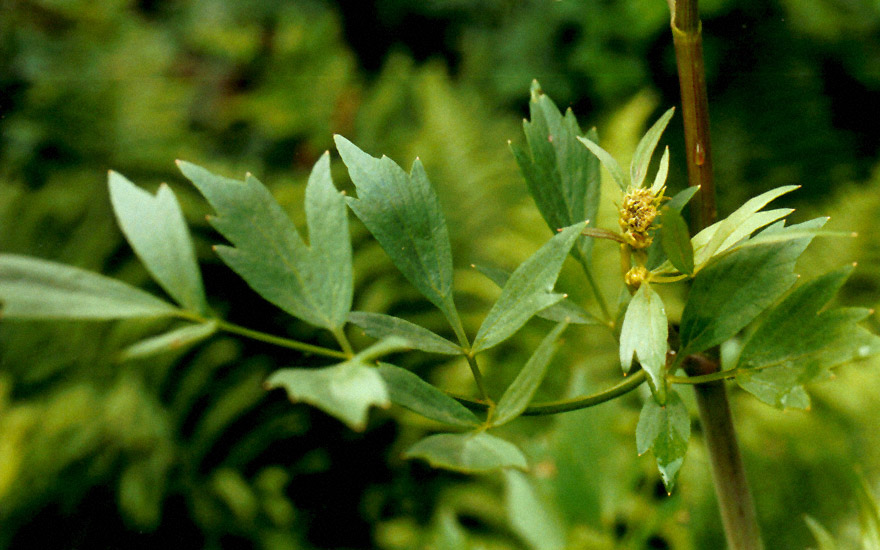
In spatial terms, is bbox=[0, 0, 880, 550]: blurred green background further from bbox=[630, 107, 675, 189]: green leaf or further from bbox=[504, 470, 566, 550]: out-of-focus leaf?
bbox=[630, 107, 675, 189]: green leaf

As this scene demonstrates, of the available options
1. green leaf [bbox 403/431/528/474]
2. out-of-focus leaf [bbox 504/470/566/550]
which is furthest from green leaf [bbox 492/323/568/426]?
out-of-focus leaf [bbox 504/470/566/550]

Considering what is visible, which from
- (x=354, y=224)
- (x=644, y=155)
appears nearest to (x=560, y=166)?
(x=644, y=155)

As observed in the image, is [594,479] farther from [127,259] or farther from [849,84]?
[849,84]

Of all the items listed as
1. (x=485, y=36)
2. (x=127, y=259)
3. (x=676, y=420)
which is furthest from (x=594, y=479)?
(x=485, y=36)

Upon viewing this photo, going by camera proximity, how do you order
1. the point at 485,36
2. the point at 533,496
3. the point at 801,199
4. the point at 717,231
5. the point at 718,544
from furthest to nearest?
the point at 485,36
the point at 801,199
the point at 533,496
the point at 718,544
the point at 717,231

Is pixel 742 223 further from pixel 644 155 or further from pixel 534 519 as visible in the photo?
pixel 534 519

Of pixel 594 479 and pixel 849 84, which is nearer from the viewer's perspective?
pixel 594 479
